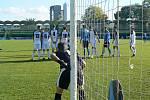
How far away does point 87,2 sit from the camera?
7422mm

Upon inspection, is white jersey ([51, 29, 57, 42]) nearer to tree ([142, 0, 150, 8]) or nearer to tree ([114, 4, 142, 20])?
tree ([114, 4, 142, 20])

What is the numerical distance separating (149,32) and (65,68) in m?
5.36

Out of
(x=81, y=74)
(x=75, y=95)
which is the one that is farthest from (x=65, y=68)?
(x=75, y=95)

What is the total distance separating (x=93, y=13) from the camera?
7.27 m

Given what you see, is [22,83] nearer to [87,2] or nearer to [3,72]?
[3,72]

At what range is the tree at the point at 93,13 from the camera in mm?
6723

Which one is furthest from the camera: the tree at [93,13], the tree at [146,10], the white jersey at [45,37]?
the white jersey at [45,37]

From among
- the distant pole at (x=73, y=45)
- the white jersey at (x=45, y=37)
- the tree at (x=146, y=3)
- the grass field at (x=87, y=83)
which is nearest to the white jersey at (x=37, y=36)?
the white jersey at (x=45, y=37)

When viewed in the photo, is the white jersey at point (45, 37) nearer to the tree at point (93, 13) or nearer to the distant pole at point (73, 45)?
the tree at point (93, 13)

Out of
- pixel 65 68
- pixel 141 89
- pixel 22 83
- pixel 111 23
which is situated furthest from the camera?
pixel 22 83

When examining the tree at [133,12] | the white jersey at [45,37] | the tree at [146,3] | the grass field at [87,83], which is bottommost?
the grass field at [87,83]

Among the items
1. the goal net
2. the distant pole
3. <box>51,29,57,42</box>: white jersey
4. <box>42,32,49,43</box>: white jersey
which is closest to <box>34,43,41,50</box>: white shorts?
<box>42,32,49,43</box>: white jersey

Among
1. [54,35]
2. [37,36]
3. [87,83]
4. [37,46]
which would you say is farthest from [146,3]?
[54,35]

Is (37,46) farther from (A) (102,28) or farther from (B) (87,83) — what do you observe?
(A) (102,28)
